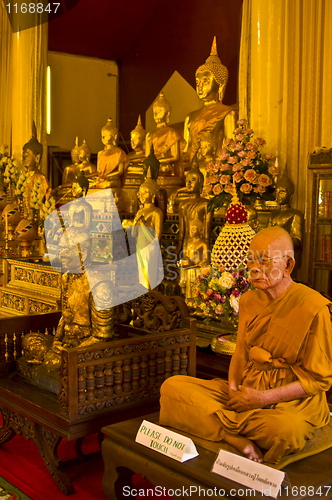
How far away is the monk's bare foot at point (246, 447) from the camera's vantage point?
1383 mm

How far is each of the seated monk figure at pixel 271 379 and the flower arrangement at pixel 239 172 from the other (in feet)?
6.01

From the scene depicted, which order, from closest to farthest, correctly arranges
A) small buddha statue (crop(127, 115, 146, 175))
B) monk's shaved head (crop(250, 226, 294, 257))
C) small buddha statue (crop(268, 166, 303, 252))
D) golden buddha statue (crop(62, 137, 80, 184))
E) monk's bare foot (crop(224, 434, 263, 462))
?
monk's bare foot (crop(224, 434, 263, 462)), monk's shaved head (crop(250, 226, 294, 257)), small buddha statue (crop(268, 166, 303, 252)), small buddha statue (crop(127, 115, 146, 175)), golden buddha statue (crop(62, 137, 80, 184))

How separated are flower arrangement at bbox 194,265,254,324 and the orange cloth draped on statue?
810 mm

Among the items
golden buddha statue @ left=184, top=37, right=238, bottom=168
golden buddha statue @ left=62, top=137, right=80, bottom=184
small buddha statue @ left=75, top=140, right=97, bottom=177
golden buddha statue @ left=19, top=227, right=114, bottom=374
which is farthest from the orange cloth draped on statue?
golden buddha statue @ left=62, top=137, right=80, bottom=184

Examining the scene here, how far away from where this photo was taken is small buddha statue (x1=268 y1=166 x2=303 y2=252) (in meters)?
3.55

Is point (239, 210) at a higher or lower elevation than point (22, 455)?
higher

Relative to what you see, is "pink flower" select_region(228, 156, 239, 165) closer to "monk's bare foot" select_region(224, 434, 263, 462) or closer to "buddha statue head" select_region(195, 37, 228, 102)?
"buddha statue head" select_region(195, 37, 228, 102)

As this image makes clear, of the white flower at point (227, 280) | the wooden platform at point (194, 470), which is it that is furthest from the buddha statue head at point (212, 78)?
the wooden platform at point (194, 470)

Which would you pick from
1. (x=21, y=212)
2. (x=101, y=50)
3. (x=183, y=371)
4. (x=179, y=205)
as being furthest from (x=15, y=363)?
(x=101, y=50)

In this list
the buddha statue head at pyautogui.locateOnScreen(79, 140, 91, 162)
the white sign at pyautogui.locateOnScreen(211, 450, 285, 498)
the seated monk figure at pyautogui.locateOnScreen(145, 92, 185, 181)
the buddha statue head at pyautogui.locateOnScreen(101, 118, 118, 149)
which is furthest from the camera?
the buddha statue head at pyautogui.locateOnScreen(79, 140, 91, 162)

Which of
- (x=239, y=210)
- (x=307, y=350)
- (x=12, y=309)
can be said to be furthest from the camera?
(x=12, y=309)

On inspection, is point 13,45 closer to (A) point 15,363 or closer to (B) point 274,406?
(A) point 15,363

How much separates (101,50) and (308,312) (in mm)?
7496

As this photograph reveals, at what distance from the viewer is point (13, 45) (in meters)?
7.30
